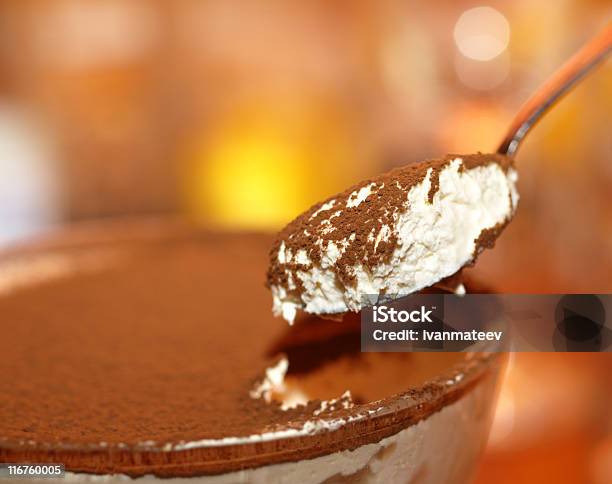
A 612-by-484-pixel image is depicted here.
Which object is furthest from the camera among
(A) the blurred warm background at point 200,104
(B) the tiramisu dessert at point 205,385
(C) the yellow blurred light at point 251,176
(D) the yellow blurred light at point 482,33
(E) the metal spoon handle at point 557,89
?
(C) the yellow blurred light at point 251,176

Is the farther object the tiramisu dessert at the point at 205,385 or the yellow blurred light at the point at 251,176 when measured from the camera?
the yellow blurred light at the point at 251,176

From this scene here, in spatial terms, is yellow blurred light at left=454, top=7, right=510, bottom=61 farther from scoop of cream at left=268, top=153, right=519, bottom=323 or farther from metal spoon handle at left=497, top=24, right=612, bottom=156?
scoop of cream at left=268, top=153, right=519, bottom=323

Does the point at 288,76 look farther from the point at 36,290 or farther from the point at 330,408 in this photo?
the point at 330,408

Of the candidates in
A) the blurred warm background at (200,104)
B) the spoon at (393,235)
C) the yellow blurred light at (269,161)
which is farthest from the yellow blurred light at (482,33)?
the spoon at (393,235)

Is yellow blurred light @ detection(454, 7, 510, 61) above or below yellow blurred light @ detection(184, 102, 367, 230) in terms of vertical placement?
above

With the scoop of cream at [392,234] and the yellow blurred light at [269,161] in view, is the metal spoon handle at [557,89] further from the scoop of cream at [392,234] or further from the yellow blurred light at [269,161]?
the yellow blurred light at [269,161]

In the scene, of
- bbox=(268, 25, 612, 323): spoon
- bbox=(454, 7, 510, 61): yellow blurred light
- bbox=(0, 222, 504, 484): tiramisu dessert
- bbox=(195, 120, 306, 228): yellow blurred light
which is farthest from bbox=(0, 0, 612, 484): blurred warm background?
bbox=(268, 25, 612, 323): spoon
